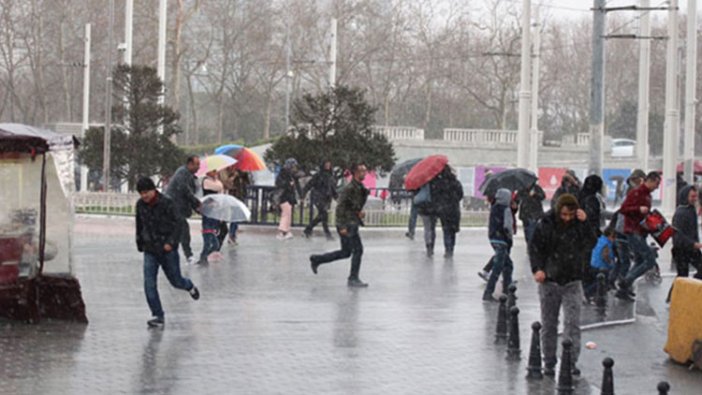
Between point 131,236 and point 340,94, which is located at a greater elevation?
point 340,94

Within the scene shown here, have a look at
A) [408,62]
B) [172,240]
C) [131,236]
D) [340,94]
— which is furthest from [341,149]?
[408,62]

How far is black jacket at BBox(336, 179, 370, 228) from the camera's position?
19.8 m

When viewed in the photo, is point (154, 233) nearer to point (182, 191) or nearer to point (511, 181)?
point (182, 191)

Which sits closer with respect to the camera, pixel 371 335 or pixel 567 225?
pixel 567 225

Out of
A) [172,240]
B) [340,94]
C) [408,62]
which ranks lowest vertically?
[172,240]

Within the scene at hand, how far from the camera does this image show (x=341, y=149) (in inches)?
1394

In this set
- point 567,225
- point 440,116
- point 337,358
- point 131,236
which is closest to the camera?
point 567,225

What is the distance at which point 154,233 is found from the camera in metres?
15.2

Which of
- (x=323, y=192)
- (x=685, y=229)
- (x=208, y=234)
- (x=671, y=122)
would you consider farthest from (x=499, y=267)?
(x=671, y=122)

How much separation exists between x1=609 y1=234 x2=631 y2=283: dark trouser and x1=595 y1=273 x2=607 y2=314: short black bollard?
4.72 feet

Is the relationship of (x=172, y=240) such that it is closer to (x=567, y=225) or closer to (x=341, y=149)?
(x=567, y=225)

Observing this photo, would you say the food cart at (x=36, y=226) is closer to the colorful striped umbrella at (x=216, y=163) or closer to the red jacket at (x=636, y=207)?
the red jacket at (x=636, y=207)

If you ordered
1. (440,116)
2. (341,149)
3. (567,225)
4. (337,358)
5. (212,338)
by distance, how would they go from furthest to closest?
1. (440,116)
2. (341,149)
3. (212,338)
4. (337,358)
5. (567,225)

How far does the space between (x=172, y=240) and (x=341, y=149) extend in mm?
20209
